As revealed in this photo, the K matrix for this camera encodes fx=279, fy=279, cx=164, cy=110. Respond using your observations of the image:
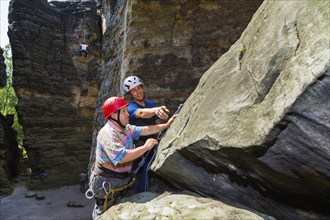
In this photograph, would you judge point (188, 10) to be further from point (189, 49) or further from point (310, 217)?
point (310, 217)

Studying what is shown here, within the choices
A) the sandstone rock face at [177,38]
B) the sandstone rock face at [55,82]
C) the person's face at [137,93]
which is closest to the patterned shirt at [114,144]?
the person's face at [137,93]

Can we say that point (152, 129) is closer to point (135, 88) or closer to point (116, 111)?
point (116, 111)

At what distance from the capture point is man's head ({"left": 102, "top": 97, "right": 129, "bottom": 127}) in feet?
13.9

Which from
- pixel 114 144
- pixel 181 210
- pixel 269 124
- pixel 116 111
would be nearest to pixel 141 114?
pixel 116 111

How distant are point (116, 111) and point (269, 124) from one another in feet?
7.78

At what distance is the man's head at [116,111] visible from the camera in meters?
4.23

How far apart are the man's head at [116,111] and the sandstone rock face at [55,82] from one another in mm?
21278

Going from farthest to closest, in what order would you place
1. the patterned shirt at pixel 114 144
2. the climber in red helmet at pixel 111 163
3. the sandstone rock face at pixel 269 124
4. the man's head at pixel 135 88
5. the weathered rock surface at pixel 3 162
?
the weathered rock surface at pixel 3 162 → the man's head at pixel 135 88 → the climber in red helmet at pixel 111 163 → the patterned shirt at pixel 114 144 → the sandstone rock face at pixel 269 124

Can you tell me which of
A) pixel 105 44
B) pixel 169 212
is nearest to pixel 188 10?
pixel 105 44

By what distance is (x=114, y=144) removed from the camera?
13.0 ft

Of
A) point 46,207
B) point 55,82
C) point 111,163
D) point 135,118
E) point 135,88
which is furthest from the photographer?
point 55,82

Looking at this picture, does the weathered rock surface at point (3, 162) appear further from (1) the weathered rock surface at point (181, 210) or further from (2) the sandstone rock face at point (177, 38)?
(1) the weathered rock surface at point (181, 210)

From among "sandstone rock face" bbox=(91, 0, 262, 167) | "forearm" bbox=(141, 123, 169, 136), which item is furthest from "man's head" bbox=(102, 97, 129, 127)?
"sandstone rock face" bbox=(91, 0, 262, 167)

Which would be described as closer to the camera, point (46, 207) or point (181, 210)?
point (181, 210)
